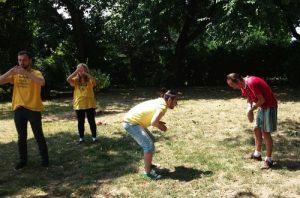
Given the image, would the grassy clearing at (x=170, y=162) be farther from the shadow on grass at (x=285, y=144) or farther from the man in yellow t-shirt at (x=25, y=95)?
the man in yellow t-shirt at (x=25, y=95)

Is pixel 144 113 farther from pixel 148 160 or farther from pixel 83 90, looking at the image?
pixel 83 90

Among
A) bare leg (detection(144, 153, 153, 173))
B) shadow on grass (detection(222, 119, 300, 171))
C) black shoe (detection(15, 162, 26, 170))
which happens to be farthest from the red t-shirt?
black shoe (detection(15, 162, 26, 170))

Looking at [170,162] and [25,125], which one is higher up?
[25,125]

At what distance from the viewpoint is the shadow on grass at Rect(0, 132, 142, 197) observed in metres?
6.72

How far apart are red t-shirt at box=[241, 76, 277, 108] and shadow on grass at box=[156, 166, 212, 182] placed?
1.40m

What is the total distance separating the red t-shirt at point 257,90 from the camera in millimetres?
6902

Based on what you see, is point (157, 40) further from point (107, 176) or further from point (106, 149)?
point (107, 176)

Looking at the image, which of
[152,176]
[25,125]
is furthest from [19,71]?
[152,176]

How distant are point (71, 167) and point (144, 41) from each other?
1353cm

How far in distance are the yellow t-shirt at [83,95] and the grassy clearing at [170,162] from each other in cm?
85

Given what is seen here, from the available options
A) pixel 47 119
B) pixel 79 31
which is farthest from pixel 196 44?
pixel 47 119

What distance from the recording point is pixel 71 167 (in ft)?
25.4

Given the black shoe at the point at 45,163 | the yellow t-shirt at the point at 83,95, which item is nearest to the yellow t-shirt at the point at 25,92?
the black shoe at the point at 45,163

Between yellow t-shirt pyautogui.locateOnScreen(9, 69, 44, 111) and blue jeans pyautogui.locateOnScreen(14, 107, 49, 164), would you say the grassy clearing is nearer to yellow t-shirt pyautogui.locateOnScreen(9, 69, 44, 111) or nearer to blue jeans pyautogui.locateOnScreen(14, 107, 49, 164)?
blue jeans pyautogui.locateOnScreen(14, 107, 49, 164)
